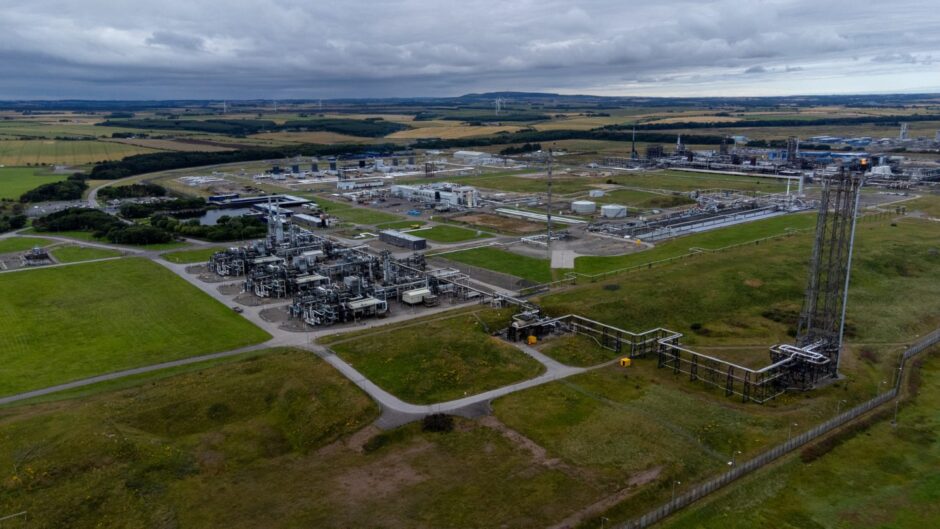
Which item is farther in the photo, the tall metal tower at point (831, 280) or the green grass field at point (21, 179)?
the green grass field at point (21, 179)

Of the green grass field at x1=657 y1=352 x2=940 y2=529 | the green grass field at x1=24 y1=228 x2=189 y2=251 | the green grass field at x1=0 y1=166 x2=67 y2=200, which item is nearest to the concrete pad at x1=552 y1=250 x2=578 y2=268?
A: the green grass field at x1=657 y1=352 x2=940 y2=529

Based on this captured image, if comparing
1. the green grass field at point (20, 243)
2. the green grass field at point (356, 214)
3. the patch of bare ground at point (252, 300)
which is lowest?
the patch of bare ground at point (252, 300)

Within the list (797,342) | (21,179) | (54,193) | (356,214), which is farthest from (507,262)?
(21,179)

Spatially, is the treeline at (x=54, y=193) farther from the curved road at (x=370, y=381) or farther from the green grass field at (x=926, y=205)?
the green grass field at (x=926, y=205)

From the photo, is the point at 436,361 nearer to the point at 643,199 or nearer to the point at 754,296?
the point at 754,296

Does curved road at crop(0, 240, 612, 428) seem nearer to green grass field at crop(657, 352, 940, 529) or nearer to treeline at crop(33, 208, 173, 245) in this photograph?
green grass field at crop(657, 352, 940, 529)

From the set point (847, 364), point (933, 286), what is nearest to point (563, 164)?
point (933, 286)

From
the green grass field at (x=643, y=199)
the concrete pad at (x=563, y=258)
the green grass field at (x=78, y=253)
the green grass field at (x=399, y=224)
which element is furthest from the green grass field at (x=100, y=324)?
the green grass field at (x=643, y=199)
